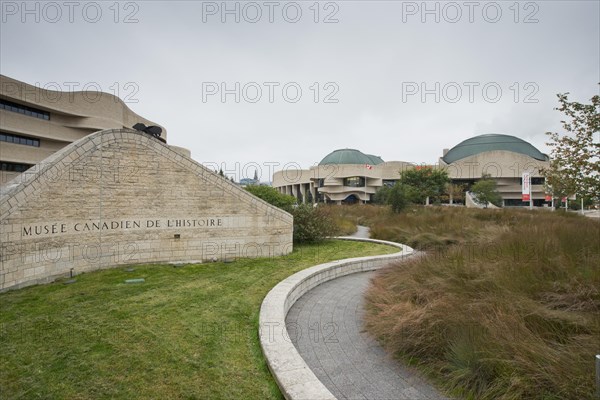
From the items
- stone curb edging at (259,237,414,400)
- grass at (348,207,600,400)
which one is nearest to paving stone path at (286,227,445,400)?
grass at (348,207,600,400)

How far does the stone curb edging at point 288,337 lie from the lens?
3131 millimetres

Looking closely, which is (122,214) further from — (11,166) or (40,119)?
(40,119)

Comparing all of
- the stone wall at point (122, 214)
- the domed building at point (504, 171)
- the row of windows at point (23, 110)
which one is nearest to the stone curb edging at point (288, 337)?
the stone wall at point (122, 214)

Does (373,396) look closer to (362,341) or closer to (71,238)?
(362,341)

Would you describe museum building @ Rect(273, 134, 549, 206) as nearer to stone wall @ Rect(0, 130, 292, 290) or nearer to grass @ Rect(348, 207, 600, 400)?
stone wall @ Rect(0, 130, 292, 290)

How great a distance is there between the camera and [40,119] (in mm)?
29531

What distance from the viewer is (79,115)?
33.1 metres

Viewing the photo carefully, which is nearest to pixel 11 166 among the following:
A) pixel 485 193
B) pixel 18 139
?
pixel 18 139

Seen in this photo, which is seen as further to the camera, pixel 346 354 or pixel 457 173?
pixel 457 173

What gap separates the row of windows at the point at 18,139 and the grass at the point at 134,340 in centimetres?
3085

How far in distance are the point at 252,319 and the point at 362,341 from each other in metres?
1.93

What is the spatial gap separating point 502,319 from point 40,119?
40.3m

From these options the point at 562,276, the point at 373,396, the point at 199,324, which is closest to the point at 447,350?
the point at 373,396

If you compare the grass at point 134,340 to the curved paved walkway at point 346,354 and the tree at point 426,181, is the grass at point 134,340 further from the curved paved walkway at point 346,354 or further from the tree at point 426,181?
the tree at point 426,181
